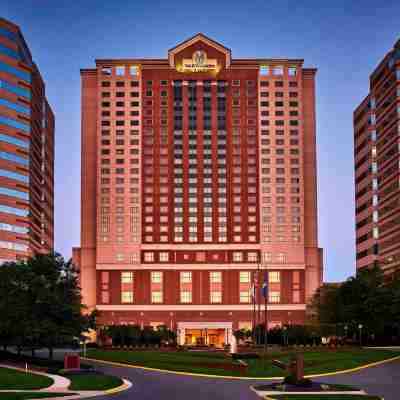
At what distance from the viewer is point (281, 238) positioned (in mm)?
199875

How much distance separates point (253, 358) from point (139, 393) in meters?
41.5

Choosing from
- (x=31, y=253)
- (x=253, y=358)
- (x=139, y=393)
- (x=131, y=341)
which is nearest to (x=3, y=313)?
(x=253, y=358)

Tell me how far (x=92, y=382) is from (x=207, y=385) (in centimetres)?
801

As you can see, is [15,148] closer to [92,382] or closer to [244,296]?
[244,296]

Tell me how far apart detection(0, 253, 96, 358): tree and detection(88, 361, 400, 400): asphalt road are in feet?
38.9

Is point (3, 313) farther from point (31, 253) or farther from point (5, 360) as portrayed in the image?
point (31, 253)

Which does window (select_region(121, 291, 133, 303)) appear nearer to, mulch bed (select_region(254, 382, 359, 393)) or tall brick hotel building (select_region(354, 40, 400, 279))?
tall brick hotel building (select_region(354, 40, 400, 279))

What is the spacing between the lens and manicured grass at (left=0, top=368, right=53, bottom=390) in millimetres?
47625

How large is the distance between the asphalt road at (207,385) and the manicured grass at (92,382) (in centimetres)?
154

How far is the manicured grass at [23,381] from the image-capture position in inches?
1875

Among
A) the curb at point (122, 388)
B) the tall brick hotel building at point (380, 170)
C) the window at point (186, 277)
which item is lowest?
the curb at point (122, 388)

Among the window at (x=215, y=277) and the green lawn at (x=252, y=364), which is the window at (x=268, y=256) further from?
the green lawn at (x=252, y=364)

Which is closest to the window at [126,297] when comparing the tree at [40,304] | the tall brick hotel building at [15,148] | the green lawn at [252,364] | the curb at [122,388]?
the tall brick hotel building at [15,148]

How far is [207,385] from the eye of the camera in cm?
5141
